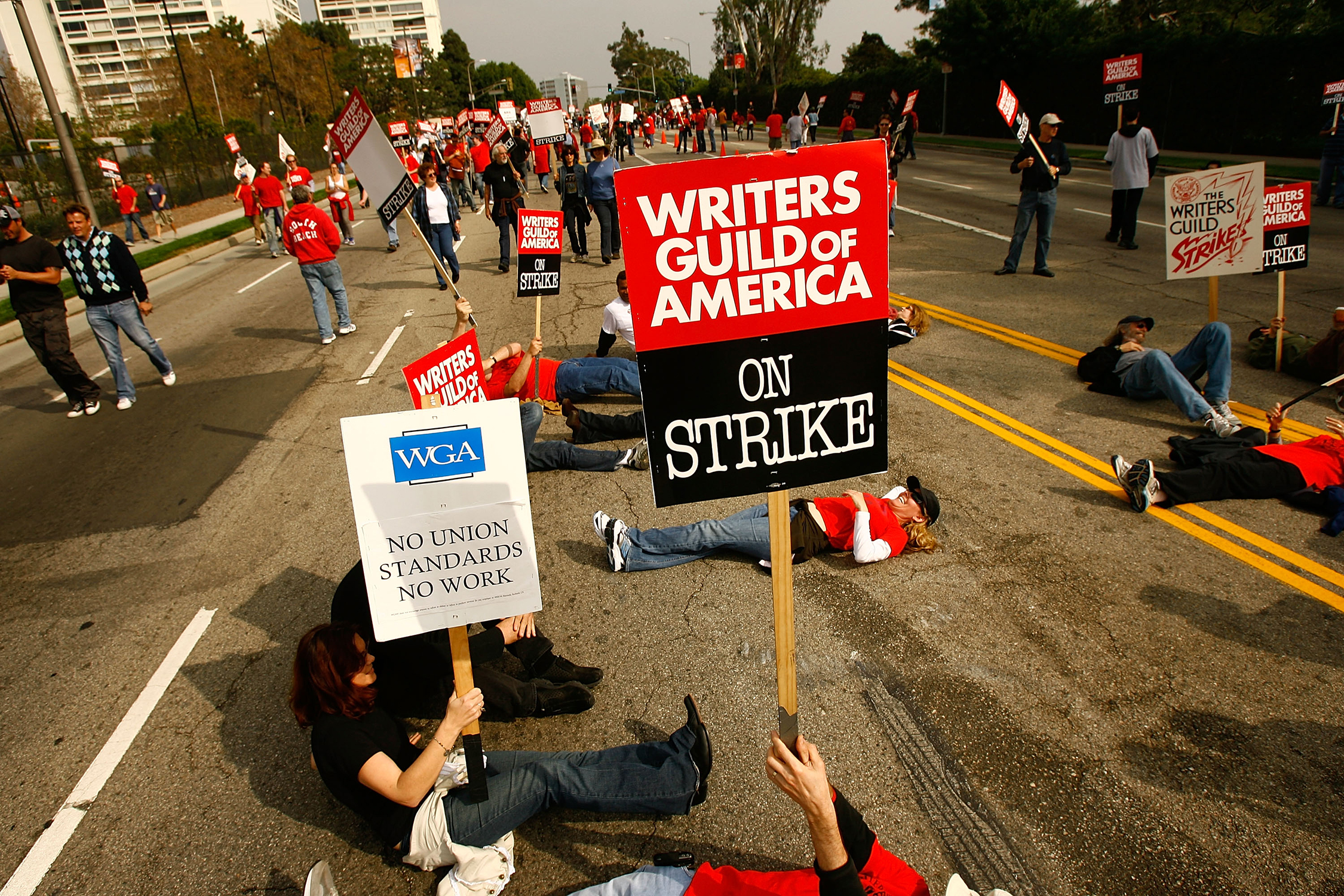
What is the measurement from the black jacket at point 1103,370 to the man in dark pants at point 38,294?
1029 centimetres

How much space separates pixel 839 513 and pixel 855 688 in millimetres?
1277

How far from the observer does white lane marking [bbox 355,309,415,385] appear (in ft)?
28.1

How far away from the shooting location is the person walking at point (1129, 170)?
11531mm

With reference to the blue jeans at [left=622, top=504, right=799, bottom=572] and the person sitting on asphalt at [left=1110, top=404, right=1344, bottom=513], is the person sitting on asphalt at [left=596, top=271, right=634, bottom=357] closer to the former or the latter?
the blue jeans at [left=622, top=504, right=799, bottom=572]

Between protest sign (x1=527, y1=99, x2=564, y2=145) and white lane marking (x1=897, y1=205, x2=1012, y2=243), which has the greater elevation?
protest sign (x1=527, y1=99, x2=564, y2=145)

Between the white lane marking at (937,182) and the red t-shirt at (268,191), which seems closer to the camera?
the red t-shirt at (268,191)

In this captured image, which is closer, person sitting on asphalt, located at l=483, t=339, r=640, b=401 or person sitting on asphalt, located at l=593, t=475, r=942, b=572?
person sitting on asphalt, located at l=593, t=475, r=942, b=572

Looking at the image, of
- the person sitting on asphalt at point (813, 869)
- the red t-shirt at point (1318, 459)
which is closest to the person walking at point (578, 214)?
the red t-shirt at point (1318, 459)

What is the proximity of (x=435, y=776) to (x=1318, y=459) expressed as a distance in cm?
574

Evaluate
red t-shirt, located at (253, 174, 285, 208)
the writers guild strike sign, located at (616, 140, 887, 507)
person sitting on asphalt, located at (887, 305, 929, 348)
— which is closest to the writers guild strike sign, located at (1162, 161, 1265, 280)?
person sitting on asphalt, located at (887, 305, 929, 348)

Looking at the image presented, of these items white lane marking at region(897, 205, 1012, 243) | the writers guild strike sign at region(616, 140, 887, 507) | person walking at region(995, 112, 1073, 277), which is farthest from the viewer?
white lane marking at region(897, 205, 1012, 243)

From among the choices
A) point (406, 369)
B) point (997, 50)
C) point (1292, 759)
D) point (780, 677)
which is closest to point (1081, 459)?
point (1292, 759)

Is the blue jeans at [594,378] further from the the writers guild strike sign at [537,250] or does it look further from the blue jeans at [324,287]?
the blue jeans at [324,287]

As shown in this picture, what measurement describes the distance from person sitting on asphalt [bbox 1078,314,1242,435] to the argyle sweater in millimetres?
9705
